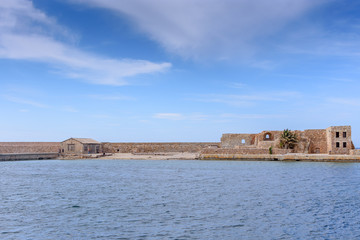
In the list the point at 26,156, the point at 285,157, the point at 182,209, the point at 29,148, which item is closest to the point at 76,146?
the point at 26,156

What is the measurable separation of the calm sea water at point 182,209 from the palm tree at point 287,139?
78.8 ft

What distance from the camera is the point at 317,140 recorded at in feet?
173

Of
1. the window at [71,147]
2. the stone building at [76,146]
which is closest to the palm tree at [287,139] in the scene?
the stone building at [76,146]

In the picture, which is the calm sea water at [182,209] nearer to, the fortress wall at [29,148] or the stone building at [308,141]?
the stone building at [308,141]

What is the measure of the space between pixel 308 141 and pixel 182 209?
4051cm

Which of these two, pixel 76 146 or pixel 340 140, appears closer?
pixel 340 140

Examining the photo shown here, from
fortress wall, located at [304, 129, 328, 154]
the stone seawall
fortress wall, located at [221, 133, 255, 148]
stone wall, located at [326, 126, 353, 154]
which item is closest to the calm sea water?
the stone seawall

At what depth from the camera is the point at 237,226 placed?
14.4 metres

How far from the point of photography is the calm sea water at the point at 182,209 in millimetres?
13523

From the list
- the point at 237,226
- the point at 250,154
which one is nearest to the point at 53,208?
the point at 237,226

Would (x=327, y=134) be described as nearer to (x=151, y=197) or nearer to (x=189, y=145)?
(x=189, y=145)

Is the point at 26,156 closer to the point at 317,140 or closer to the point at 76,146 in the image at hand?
the point at 76,146

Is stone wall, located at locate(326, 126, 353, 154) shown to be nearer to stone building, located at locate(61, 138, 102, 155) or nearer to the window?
stone building, located at locate(61, 138, 102, 155)

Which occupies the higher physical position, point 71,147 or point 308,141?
point 308,141
